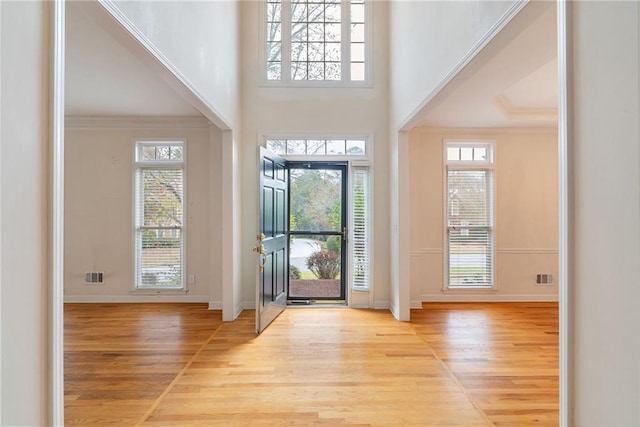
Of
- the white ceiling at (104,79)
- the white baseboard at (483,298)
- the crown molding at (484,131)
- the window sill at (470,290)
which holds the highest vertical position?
the white ceiling at (104,79)

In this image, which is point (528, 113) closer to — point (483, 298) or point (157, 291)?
point (483, 298)

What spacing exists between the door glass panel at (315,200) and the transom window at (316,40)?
1.33 m

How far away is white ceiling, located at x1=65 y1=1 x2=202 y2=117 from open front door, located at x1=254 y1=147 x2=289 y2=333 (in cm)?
137

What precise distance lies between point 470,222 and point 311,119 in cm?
275

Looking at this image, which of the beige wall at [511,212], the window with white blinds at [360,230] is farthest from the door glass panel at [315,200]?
the beige wall at [511,212]

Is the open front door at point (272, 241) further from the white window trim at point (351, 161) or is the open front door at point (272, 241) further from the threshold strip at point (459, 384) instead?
the threshold strip at point (459, 384)

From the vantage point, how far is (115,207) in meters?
4.99

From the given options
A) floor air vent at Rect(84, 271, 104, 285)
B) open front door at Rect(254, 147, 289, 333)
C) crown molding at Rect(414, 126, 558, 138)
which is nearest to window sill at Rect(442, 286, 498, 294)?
crown molding at Rect(414, 126, 558, 138)

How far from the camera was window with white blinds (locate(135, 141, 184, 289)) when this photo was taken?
5023 millimetres

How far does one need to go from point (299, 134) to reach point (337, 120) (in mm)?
560
